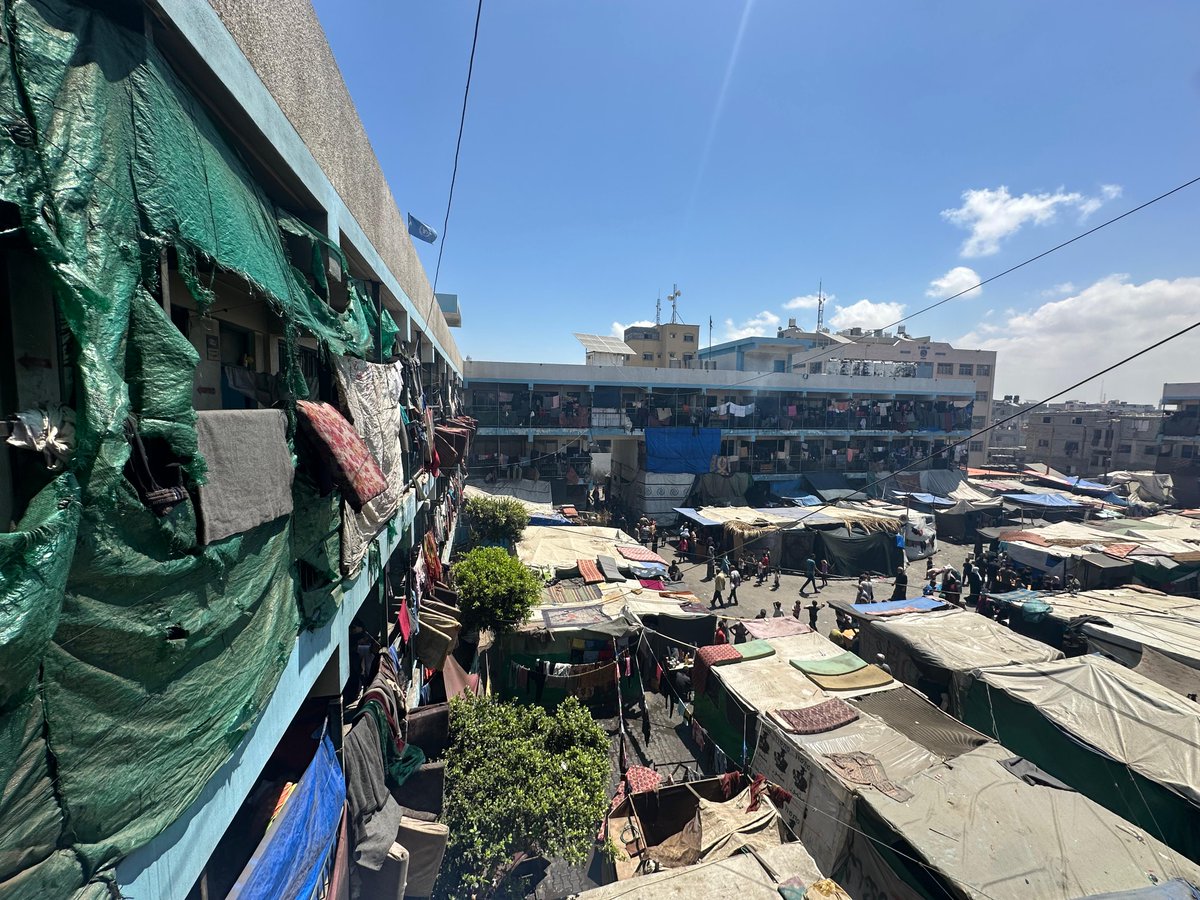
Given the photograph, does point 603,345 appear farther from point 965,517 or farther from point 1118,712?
point 1118,712

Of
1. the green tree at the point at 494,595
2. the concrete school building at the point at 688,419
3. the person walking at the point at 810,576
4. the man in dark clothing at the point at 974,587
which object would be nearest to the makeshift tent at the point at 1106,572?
the man in dark clothing at the point at 974,587

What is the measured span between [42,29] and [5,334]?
3.03 feet

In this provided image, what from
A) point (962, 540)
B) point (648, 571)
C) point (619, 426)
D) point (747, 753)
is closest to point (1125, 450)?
point (962, 540)

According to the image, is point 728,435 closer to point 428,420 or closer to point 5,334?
point 428,420

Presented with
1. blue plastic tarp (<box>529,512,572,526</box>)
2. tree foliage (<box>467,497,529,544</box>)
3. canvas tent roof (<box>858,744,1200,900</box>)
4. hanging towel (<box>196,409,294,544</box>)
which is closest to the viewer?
hanging towel (<box>196,409,294,544</box>)

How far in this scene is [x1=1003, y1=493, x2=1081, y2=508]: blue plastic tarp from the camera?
25.5 metres

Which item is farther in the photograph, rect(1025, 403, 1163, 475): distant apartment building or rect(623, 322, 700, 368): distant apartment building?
rect(623, 322, 700, 368): distant apartment building

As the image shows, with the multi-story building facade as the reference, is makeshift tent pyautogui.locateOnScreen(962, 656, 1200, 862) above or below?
below

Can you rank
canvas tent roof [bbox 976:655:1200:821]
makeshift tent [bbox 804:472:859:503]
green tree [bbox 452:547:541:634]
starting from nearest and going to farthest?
canvas tent roof [bbox 976:655:1200:821] → green tree [bbox 452:547:541:634] → makeshift tent [bbox 804:472:859:503]

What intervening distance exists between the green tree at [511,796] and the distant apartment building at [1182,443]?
152ft

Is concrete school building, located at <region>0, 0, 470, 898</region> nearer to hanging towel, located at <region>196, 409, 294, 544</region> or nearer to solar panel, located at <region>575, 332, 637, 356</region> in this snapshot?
hanging towel, located at <region>196, 409, 294, 544</region>

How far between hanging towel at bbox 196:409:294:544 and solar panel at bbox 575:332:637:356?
31.1 meters

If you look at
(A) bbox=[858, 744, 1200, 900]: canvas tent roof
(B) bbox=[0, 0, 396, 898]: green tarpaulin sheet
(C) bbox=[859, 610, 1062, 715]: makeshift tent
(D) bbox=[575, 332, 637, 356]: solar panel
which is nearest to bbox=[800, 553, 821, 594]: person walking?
(C) bbox=[859, 610, 1062, 715]: makeshift tent

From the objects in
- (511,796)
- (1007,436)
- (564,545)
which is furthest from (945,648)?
(1007,436)
